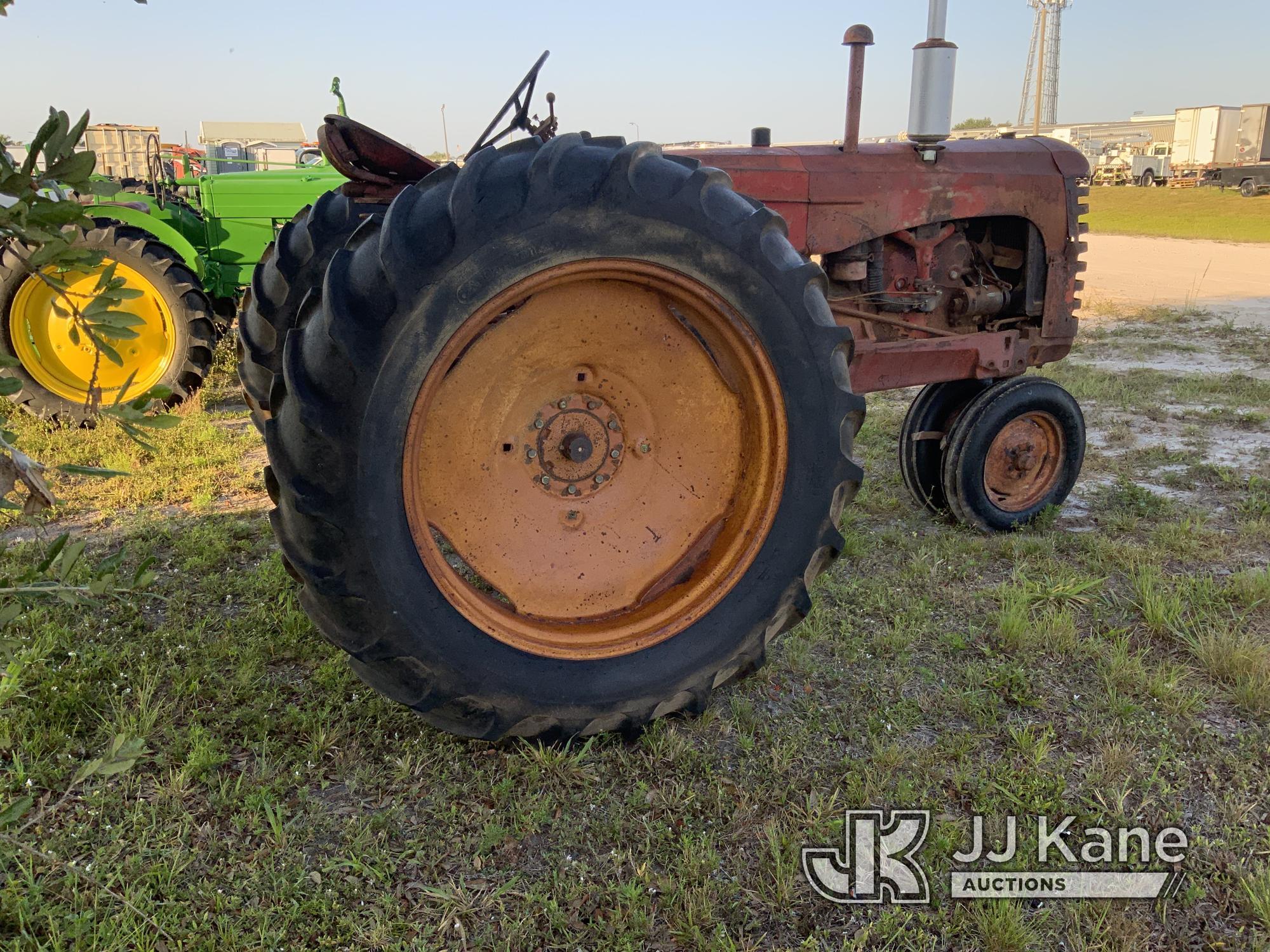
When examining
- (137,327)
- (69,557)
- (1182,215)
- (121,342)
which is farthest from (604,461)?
(1182,215)

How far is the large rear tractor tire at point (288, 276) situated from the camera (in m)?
2.94

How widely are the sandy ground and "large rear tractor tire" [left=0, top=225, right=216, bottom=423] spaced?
359 inches

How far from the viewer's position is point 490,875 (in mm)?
1970

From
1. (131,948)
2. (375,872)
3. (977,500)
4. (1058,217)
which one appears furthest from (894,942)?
(1058,217)

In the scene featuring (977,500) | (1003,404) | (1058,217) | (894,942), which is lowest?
(894,942)

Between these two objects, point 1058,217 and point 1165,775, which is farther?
point 1058,217

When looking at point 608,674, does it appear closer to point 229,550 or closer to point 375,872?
point 375,872

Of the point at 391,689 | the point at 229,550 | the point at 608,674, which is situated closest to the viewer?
the point at 391,689

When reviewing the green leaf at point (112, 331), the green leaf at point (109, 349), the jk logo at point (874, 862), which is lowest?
the jk logo at point (874, 862)

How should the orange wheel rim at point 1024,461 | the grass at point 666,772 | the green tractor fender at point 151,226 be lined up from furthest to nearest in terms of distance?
the green tractor fender at point 151,226
the orange wheel rim at point 1024,461
the grass at point 666,772

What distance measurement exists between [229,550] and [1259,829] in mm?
3398

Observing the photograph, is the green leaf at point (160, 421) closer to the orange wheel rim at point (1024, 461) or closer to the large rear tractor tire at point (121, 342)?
the orange wheel rim at point (1024, 461)

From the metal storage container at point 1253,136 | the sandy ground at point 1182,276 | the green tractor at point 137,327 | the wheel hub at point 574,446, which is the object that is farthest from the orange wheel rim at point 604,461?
the metal storage container at point 1253,136

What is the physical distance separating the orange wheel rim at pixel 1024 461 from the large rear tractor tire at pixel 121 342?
182 inches
